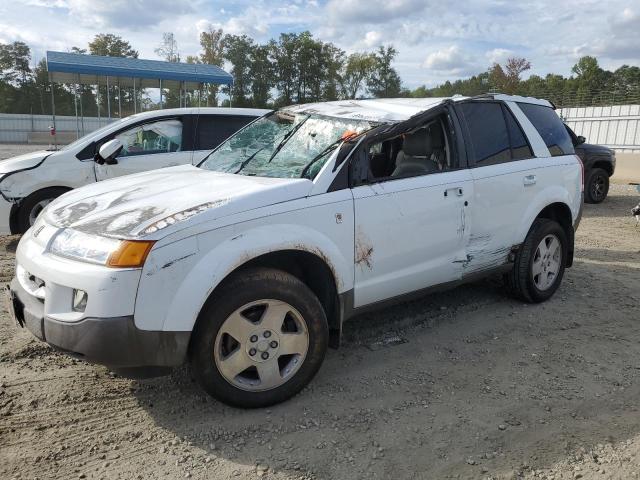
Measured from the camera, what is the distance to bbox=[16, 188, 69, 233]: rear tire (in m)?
6.55

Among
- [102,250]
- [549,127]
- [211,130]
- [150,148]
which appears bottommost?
[102,250]

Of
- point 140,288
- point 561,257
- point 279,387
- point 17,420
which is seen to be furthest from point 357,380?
point 561,257

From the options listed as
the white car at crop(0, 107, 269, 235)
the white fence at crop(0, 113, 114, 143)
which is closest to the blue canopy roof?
the white car at crop(0, 107, 269, 235)

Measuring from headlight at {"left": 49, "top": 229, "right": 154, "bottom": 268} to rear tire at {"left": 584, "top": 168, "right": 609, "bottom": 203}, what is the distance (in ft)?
36.5

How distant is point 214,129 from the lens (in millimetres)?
7465

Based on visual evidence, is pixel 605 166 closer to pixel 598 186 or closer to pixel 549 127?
pixel 598 186

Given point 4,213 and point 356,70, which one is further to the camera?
point 356,70

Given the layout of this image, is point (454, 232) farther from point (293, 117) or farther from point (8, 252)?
point (8, 252)

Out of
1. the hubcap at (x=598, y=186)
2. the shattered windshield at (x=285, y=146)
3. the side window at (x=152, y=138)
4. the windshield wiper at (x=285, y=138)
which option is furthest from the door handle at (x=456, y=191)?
the hubcap at (x=598, y=186)

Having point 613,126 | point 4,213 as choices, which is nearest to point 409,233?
point 4,213

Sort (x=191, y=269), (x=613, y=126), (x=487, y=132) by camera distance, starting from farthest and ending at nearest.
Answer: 1. (x=613, y=126)
2. (x=487, y=132)
3. (x=191, y=269)

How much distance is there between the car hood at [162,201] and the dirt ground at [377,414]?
1065 mm

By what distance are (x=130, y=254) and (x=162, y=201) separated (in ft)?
1.78

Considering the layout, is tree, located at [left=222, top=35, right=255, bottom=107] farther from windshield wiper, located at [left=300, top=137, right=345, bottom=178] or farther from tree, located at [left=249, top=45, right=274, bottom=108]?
windshield wiper, located at [left=300, top=137, right=345, bottom=178]
